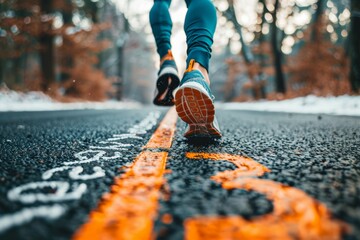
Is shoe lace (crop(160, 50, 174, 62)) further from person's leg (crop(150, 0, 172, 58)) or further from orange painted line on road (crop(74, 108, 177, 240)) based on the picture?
orange painted line on road (crop(74, 108, 177, 240))

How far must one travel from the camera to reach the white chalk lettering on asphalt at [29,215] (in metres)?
0.56

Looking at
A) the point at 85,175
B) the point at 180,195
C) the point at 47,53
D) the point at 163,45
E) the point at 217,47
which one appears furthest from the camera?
the point at 217,47

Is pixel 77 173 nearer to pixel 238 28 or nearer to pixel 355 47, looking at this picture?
pixel 355 47

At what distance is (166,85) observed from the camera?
7.22ft

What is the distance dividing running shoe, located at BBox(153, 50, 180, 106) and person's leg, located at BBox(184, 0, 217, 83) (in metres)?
0.31

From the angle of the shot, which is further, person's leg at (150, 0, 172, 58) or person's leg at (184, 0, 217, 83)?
person's leg at (150, 0, 172, 58)

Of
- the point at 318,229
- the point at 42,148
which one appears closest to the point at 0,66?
the point at 42,148

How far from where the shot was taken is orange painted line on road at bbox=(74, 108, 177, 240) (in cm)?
54

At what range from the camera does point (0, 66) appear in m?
21.0

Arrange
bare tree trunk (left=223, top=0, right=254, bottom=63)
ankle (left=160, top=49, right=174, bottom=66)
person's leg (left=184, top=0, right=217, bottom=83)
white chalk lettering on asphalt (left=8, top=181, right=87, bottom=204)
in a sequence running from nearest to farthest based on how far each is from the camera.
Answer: white chalk lettering on asphalt (left=8, top=181, right=87, bottom=204) → person's leg (left=184, top=0, right=217, bottom=83) → ankle (left=160, top=49, right=174, bottom=66) → bare tree trunk (left=223, top=0, right=254, bottom=63)

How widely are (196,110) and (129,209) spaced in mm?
907

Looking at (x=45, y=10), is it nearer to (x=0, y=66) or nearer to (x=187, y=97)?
(x=187, y=97)

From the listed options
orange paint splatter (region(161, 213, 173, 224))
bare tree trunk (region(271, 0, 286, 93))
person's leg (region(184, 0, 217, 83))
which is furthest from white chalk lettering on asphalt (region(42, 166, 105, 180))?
bare tree trunk (region(271, 0, 286, 93))

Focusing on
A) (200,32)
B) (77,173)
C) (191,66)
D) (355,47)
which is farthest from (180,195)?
(355,47)
